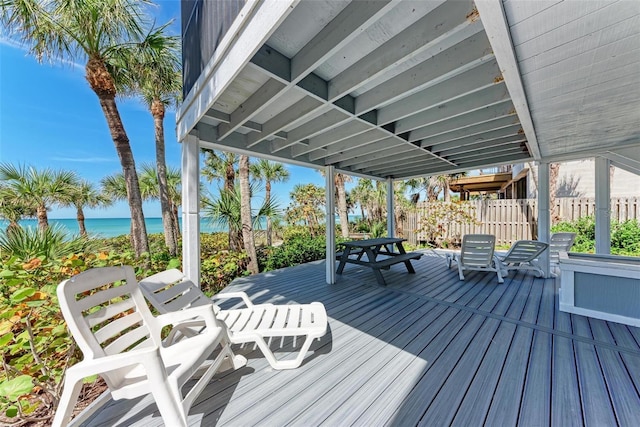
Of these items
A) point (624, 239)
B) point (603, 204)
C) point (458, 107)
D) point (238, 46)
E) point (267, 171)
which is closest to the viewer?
point (238, 46)

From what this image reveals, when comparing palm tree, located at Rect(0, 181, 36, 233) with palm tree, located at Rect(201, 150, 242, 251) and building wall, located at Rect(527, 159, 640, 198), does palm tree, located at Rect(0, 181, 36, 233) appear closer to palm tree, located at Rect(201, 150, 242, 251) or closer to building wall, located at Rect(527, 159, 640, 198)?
palm tree, located at Rect(201, 150, 242, 251)

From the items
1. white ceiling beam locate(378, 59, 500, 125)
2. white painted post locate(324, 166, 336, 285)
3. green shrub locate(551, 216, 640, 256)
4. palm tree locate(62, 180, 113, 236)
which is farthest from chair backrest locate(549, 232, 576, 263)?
palm tree locate(62, 180, 113, 236)

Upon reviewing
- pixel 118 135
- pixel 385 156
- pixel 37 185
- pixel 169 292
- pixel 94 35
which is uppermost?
pixel 94 35

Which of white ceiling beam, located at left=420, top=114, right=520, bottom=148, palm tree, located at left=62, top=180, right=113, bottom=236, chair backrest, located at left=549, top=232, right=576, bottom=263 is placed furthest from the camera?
palm tree, located at left=62, top=180, right=113, bottom=236

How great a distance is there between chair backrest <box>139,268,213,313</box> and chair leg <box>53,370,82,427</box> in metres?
0.61

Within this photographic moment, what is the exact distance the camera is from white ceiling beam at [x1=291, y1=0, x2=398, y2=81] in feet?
4.27

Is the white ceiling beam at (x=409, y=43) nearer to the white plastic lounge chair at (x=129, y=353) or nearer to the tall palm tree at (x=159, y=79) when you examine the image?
the white plastic lounge chair at (x=129, y=353)

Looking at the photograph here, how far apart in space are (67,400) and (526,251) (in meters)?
6.17

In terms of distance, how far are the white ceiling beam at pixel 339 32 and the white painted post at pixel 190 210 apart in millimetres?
1708

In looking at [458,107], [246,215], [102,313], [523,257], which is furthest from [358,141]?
[523,257]

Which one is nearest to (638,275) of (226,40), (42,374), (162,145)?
(226,40)

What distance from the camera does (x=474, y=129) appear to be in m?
3.05

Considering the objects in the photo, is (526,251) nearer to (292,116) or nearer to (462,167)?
(462,167)

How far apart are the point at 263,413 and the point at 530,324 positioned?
2908 millimetres
